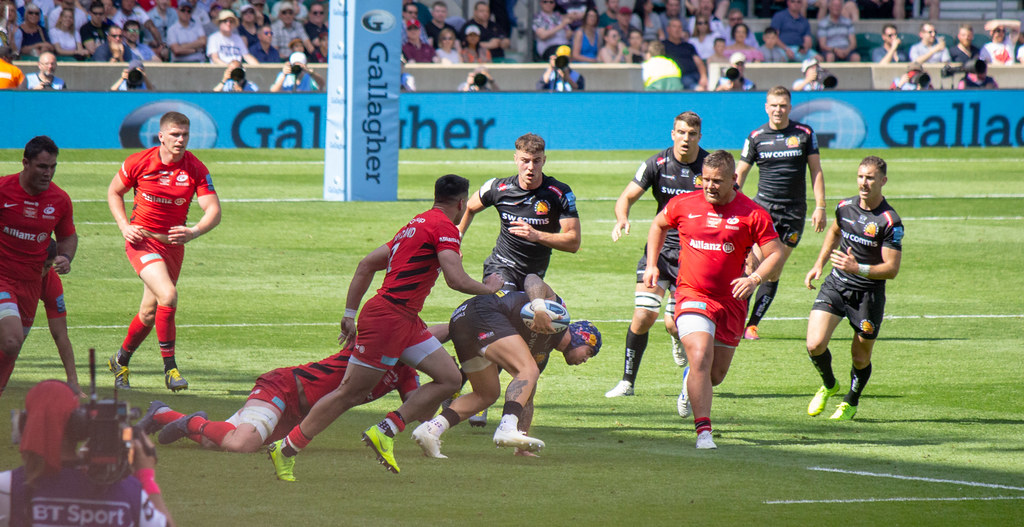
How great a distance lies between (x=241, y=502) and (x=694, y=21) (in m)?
26.2

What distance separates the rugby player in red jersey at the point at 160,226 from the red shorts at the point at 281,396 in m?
2.14

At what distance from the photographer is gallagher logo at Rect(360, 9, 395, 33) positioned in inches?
796

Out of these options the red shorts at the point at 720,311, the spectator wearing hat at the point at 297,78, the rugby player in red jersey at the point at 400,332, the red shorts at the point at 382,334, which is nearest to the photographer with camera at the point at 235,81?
the spectator wearing hat at the point at 297,78

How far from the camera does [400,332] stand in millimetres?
7617

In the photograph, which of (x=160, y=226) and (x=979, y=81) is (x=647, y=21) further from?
(x=160, y=226)

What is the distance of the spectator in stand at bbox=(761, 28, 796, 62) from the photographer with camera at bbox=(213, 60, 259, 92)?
43.2ft

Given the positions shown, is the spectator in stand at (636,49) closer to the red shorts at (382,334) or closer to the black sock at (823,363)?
the black sock at (823,363)

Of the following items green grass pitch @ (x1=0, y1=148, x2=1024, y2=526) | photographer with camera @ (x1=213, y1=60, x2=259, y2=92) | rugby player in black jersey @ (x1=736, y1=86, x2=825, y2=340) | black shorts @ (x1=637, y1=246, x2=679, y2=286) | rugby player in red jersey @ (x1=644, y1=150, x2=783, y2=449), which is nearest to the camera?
green grass pitch @ (x1=0, y1=148, x2=1024, y2=526)

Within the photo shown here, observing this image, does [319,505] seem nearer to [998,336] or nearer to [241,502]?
[241,502]

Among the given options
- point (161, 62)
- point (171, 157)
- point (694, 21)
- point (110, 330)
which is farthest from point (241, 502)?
point (694, 21)

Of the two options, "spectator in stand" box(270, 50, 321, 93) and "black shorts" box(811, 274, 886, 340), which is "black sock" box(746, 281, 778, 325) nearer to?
"black shorts" box(811, 274, 886, 340)

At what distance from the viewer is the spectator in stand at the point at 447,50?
28500 mm

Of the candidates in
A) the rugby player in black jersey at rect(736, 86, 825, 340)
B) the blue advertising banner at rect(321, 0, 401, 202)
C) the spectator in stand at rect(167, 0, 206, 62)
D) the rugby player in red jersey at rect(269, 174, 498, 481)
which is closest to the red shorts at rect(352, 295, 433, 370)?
the rugby player in red jersey at rect(269, 174, 498, 481)

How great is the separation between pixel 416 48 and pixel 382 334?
21.3 metres
